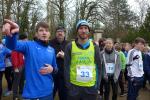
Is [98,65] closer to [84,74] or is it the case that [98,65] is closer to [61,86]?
[84,74]

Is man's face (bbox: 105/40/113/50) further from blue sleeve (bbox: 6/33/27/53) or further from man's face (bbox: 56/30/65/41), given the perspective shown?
blue sleeve (bbox: 6/33/27/53)

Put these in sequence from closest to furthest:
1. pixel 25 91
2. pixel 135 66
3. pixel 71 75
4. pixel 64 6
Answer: pixel 25 91, pixel 71 75, pixel 135 66, pixel 64 6

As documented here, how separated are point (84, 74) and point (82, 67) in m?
0.12

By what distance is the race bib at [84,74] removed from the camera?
5382 mm

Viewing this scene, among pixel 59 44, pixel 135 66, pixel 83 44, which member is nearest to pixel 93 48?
pixel 83 44

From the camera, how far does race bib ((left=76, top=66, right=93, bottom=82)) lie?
5382 millimetres

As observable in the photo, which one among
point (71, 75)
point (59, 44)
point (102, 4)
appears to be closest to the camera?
point (71, 75)

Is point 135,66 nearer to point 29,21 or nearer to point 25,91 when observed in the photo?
point 25,91

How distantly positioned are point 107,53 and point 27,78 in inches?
149

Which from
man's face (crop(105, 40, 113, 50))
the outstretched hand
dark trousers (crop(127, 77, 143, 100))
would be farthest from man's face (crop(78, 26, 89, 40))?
dark trousers (crop(127, 77, 143, 100))

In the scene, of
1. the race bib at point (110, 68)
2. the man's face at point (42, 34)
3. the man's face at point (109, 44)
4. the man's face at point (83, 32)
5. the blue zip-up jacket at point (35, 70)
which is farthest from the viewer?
the race bib at point (110, 68)

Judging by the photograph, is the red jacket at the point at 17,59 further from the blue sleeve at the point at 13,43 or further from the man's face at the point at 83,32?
the blue sleeve at the point at 13,43

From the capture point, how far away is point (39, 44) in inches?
195

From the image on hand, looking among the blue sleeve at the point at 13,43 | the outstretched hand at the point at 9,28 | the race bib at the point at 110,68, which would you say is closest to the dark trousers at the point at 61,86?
the race bib at the point at 110,68
